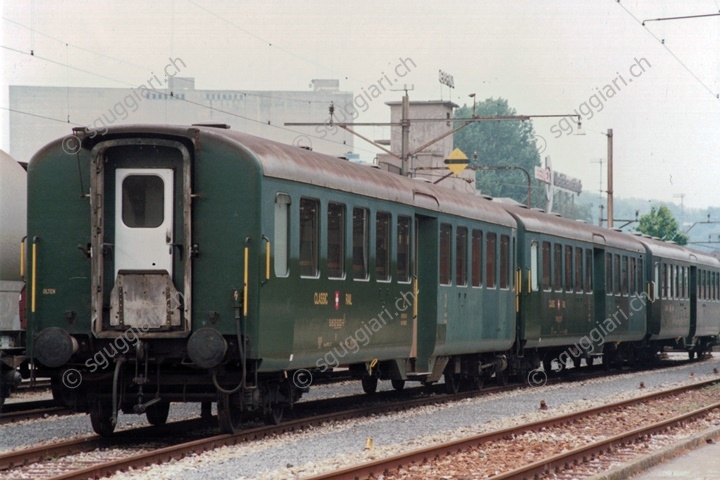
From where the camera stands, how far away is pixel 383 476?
33.9 feet

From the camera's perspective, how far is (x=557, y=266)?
24.9m

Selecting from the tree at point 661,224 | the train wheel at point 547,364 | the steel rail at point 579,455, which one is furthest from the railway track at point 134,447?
the tree at point 661,224

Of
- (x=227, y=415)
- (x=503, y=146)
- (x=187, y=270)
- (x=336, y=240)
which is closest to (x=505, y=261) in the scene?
(x=336, y=240)

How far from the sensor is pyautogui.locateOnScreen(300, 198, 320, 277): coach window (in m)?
13.4

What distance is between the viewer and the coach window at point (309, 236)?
13.4 metres

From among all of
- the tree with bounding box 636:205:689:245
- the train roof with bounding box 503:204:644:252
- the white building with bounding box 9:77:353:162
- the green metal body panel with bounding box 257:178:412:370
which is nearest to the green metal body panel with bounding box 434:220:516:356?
the train roof with bounding box 503:204:644:252

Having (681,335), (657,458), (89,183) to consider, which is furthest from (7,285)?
(681,335)

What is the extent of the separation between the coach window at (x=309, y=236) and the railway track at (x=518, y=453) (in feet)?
8.68

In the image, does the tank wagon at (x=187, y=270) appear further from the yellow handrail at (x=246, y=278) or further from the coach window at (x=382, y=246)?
the coach window at (x=382, y=246)

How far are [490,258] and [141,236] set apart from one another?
9.53m

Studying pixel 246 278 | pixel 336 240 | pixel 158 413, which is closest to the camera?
pixel 246 278

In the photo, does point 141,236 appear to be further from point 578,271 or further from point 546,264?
point 578,271

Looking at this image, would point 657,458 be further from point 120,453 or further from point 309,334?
point 120,453

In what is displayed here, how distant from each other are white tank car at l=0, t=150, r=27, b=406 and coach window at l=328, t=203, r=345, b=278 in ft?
14.2
